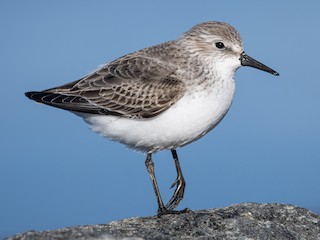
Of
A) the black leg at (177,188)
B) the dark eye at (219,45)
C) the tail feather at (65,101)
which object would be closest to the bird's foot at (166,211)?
the black leg at (177,188)

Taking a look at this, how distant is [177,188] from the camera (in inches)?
486

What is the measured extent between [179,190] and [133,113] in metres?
2.20

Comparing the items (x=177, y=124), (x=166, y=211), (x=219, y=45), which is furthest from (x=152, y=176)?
(x=219, y=45)

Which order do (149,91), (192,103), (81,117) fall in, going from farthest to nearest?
(81,117), (149,91), (192,103)

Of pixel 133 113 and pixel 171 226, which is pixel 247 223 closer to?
pixel 171 226

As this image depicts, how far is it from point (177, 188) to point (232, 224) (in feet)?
7.78

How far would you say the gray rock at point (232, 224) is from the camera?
31.9 ft

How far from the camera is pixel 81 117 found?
470 inches

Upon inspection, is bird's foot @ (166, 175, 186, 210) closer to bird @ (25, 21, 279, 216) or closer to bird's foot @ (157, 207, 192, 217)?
bird @ (25, 21, 279, 216)

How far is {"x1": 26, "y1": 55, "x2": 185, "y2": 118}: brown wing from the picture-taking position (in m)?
10.9

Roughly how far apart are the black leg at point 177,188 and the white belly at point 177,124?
1.41m

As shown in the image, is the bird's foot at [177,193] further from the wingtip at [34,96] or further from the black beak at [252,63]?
the wingtip at [34,96]

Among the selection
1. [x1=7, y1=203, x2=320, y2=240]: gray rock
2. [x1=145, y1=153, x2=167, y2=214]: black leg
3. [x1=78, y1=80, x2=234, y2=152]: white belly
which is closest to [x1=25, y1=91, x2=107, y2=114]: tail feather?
[x1=78, y1=80, x2=234, y2=152]: white belly

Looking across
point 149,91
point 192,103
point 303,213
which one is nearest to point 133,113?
→ point 149,91
